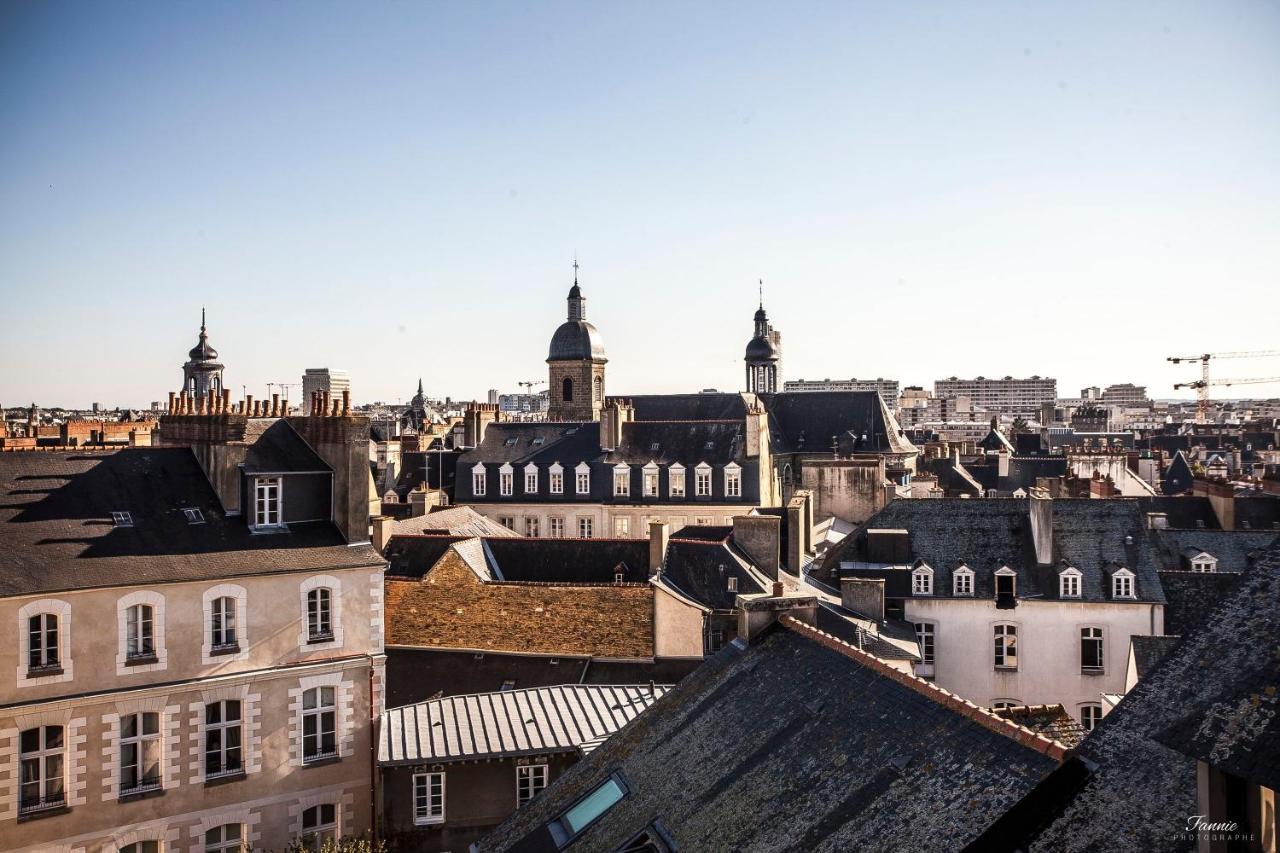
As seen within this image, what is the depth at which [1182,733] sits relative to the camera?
7.20 metres

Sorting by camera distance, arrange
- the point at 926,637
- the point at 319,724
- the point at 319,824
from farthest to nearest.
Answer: the point at 926,637, the point at 319,724, the point at 319,824

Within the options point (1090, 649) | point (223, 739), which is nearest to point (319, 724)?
point (223, 739)

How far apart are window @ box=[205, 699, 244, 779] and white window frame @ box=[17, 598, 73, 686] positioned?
249 centimetres

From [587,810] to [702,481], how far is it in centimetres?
3533

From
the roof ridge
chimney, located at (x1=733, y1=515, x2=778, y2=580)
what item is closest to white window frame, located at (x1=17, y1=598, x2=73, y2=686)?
the roof ridge

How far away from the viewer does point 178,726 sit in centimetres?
1855

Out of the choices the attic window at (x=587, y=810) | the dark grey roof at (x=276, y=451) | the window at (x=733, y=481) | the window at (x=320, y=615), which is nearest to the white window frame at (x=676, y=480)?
the window at (x=733, y=481)

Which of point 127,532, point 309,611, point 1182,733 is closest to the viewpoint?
point 1182,733

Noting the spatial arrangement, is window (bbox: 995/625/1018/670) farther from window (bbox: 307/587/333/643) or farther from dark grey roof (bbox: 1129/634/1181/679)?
window (bbox: 307/587/333/643)

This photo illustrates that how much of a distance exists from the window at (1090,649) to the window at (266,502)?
21728 mm

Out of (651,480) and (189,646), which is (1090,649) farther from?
(651,480)

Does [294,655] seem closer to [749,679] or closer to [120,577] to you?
[120,577]

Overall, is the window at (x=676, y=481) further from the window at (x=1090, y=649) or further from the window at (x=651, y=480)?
the window at (x=1090, y=649)

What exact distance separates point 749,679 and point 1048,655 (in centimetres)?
1851
